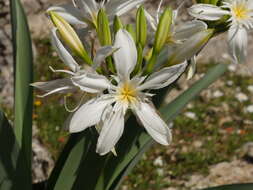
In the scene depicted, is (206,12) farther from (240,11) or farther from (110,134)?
(110,134)

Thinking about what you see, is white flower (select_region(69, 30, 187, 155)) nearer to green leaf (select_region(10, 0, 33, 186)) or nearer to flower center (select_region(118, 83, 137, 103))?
flower center (select_region(118, 83, 137, 103))

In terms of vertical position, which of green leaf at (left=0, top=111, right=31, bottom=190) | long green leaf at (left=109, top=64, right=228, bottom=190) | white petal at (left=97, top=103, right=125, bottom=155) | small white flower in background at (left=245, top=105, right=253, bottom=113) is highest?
white petal at (left=97, top=103, right=125, bottom=155)

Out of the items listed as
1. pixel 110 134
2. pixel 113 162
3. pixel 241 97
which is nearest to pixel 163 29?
pixel 110 134

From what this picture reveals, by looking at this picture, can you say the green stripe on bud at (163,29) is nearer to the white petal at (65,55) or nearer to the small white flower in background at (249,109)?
the white petal at (65,55)

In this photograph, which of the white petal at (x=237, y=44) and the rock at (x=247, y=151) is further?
the rock at (x=247, y=151)

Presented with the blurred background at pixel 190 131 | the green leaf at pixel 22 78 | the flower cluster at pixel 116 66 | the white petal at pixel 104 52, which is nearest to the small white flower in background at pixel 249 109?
the blurred background at pixel 190 131

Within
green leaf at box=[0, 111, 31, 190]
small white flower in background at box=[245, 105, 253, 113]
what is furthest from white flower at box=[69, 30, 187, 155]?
small white flower in background at box=[245, 105, 253, 113]

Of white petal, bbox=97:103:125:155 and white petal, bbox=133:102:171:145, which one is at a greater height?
white petal, bbox=97:103:125:155

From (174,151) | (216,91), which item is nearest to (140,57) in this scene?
(174,151)

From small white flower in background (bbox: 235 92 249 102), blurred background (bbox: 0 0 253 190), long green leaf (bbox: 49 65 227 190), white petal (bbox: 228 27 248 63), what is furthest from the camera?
small white flower in background (bbox: 235 92 249 102)

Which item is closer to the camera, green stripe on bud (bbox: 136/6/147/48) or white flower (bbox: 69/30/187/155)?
white flower (bbox: 69/30/187/155)
